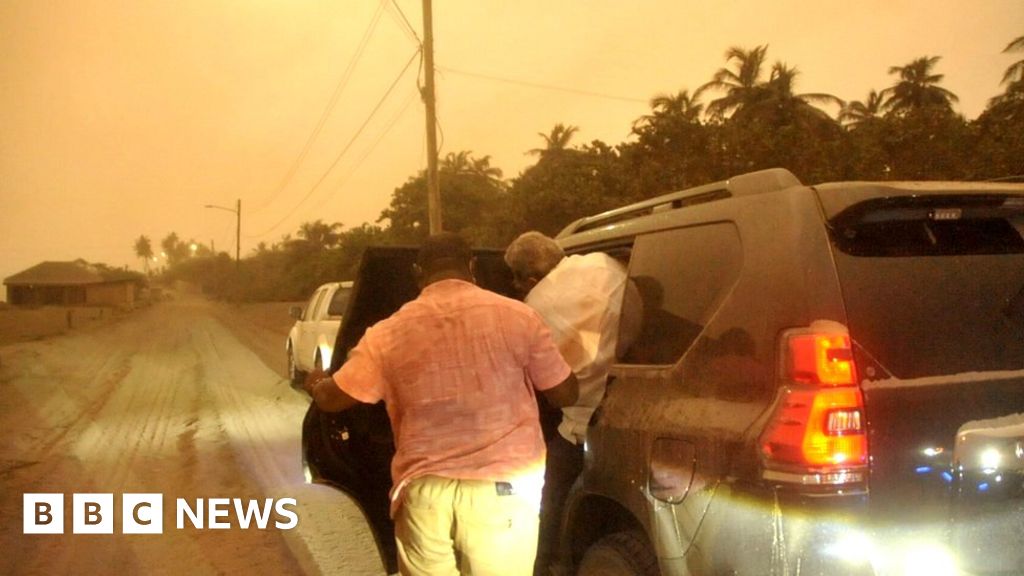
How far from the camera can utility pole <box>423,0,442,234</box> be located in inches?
680

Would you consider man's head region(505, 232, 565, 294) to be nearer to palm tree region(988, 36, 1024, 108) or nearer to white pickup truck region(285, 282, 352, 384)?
white pickup truck region(285, 282, 352, 384)

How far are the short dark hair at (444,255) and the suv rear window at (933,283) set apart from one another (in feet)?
4.04

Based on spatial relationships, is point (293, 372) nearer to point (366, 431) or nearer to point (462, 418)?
point (366, 431)

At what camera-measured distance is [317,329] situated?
13633 millimetres

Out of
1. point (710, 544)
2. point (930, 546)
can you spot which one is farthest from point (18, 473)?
point (930, 546)

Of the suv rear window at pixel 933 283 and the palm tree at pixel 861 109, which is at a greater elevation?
the palm tree at pixel 861 109

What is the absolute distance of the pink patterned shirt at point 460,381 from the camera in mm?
2738

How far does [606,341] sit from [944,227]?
50.3 inches

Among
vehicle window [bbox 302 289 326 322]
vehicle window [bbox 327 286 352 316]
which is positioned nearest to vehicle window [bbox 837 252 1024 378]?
vehicle window [bbox 327 286 352 316]

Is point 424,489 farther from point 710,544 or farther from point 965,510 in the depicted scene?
point 965,510

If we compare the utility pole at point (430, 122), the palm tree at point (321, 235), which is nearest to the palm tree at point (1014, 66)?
the utility pole at point (430, 122)

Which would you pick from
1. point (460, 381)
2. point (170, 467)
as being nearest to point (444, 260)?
point (460, 381)

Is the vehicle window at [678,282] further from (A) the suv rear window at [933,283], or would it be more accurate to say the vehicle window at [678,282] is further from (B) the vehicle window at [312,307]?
(B) the vehicle window at [312,307]

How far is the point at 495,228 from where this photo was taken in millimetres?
28422
